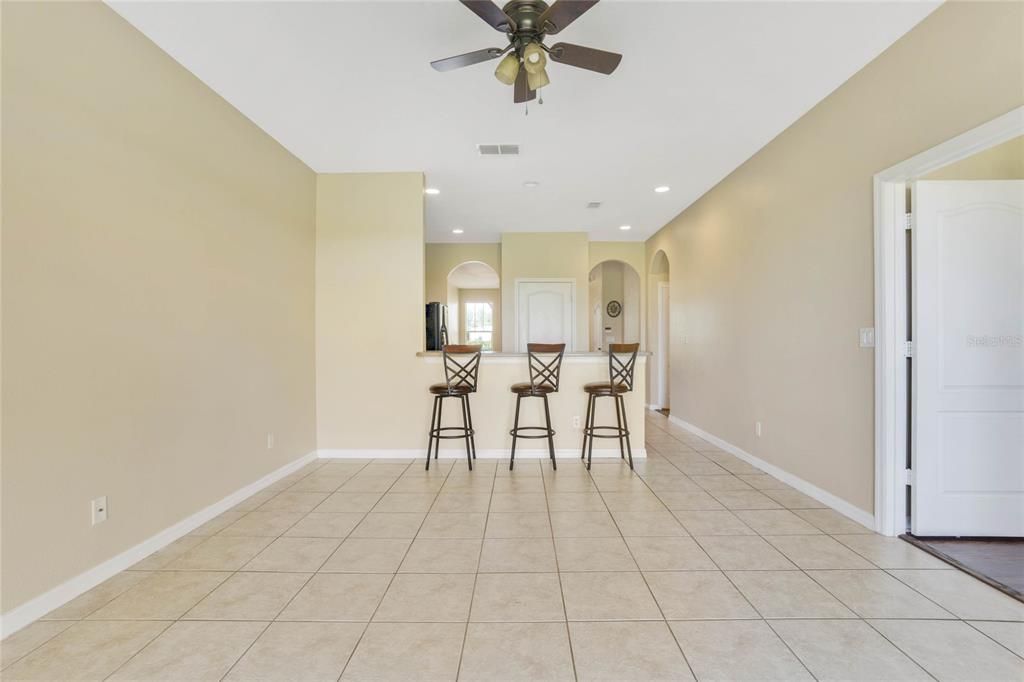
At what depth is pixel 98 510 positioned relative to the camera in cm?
195

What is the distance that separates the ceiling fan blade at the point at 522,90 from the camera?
218 cm

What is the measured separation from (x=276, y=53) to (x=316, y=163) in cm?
151

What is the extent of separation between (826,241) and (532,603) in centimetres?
280

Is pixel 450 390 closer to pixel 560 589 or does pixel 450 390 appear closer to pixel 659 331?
pixel 560 589

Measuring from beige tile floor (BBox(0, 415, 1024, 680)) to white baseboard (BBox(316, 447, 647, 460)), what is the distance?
44.6 inches

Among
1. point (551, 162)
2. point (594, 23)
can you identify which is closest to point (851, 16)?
point (594, 23)

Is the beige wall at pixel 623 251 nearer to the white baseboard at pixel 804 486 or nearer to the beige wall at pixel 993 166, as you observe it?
the white baseboard at pixel 804 486

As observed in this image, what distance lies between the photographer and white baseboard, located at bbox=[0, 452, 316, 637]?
163 centimetres

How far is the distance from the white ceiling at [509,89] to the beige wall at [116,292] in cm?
35

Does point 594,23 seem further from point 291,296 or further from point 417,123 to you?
point 291,296

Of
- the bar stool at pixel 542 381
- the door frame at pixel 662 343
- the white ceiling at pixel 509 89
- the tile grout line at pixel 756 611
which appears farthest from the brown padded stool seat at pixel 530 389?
the door frame at pixel 662 343

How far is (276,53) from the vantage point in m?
2.31

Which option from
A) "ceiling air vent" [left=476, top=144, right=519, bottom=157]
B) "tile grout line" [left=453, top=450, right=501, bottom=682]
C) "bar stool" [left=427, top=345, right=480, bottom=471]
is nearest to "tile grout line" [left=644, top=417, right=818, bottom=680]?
"tile grout line" [left=453, top=450, right=501, bottom=682]

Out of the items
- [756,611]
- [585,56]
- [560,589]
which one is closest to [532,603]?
[560,589]
